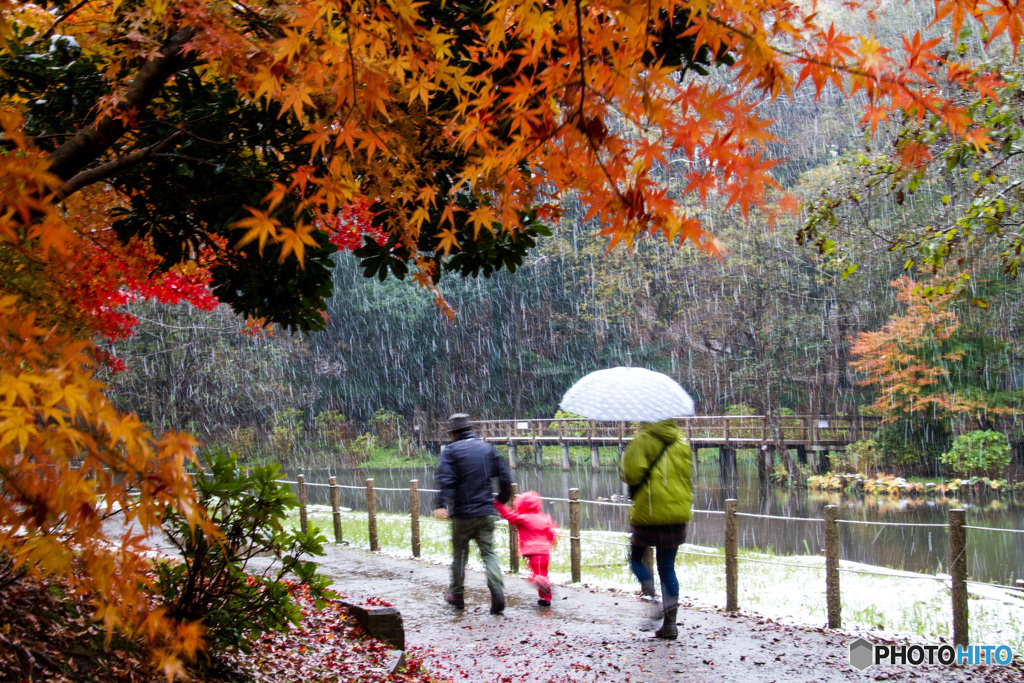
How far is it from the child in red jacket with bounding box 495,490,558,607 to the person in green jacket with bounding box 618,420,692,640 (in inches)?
55.8

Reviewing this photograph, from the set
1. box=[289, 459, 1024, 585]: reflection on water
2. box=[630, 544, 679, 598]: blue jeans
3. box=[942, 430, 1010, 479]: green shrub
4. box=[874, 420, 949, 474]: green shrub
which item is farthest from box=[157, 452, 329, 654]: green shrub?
box=[874, 420, 949, 474]: green shrub

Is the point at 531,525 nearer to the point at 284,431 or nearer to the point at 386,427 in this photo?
the point at 284,431

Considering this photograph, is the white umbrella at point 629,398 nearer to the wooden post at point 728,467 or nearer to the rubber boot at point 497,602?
the rubber boot at point 497,602

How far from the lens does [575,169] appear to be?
2.68 metres

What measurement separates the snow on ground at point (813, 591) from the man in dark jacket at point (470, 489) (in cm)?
167

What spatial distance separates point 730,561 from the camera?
18.2 feet

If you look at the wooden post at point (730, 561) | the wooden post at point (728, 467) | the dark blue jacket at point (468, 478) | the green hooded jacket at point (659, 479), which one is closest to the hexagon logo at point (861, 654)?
the wooden post at point (730, 561)

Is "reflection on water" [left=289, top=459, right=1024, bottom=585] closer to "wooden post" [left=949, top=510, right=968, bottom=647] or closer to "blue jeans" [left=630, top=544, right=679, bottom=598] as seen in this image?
"blue jeans" [left=630, top=544, right=679, bottom=598]

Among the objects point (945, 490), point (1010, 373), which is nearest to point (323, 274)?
point (945, 490)

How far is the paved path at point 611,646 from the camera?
4.12 metres

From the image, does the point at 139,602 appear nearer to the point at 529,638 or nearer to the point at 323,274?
the point at 323,274

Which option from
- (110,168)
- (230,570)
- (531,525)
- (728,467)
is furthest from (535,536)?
(728,467)

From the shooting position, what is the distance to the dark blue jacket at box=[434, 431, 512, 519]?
518cm

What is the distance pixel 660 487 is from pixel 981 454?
714 inches
